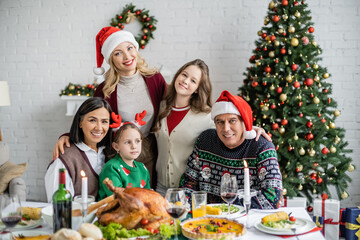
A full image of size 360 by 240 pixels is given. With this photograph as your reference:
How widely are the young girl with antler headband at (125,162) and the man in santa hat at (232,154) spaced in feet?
1.24

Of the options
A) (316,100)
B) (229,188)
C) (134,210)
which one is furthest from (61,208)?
(316,100)

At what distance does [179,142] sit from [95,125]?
0.71 metres

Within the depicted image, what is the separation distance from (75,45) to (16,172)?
8.13 feet

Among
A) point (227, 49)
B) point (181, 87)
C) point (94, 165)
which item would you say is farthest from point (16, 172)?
point (227, 49)

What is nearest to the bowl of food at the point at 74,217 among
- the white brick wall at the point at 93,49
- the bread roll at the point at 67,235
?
the bread roll at the point at 67,235

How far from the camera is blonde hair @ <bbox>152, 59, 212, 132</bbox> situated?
283cm

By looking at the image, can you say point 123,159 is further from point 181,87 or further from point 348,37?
point 348,37

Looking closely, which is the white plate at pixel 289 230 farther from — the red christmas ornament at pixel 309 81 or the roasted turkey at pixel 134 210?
the red christmas ornament at pixel 309 81

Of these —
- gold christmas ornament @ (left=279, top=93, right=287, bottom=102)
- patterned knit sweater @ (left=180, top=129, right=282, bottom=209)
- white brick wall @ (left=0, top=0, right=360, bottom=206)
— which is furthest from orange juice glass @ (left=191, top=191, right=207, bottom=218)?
white brick wall @ (left=0, top=0, right=360, bottom=206)

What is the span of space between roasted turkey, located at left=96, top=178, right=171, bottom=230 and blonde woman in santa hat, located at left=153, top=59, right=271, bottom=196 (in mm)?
1165

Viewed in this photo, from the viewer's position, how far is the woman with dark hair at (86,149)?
238 cm

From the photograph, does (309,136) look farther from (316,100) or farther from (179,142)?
(179,142)

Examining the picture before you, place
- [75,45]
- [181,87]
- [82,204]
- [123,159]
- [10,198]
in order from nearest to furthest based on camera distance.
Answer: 1. [10,198]
2. [82,204]
3. [123,159]
4. [181,87]
5. [75,45]

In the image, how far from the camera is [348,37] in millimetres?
4438
